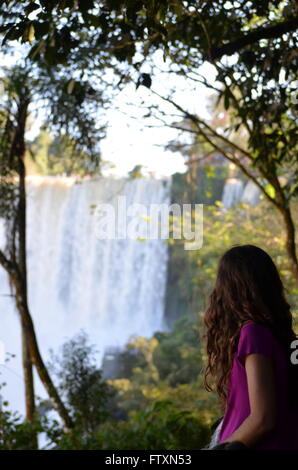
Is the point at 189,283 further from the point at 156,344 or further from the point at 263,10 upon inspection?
the point at 263,10

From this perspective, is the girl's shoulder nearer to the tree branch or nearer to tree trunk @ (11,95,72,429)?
→ the tree branch

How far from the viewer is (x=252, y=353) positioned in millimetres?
960

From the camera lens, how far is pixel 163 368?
879cm

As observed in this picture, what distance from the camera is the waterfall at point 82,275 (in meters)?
12.1

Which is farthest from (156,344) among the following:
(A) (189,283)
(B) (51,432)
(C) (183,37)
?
(C) (183,37)

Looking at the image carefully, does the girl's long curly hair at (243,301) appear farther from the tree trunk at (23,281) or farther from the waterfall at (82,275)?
the waterfall at (82,275)

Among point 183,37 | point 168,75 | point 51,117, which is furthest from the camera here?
point 51,117

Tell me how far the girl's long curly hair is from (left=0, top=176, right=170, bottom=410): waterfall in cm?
1058

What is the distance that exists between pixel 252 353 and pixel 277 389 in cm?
7

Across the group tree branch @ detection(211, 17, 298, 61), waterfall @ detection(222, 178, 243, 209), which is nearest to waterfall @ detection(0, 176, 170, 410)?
waterfall @ detection(222, 178, 243, 209)

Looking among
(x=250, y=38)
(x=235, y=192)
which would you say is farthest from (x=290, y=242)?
(x=235, y=192)

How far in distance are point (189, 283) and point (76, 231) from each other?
2.72 m

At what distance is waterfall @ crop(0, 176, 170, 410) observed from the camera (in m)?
12.1

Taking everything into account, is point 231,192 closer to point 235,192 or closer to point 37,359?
point 235,192
